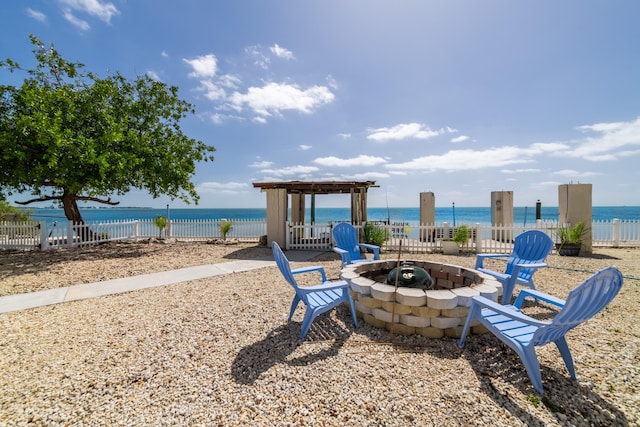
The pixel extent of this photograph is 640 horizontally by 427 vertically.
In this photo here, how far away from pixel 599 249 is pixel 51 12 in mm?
17220

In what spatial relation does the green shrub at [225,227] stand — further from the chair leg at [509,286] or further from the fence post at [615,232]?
the fence post at [615,232]

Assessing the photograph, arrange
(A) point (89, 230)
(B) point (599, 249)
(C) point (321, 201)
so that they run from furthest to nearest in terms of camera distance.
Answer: (C) point (321, 201) < (A) point (89, 230) < (B) point (599, 249)

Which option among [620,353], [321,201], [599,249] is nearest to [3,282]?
[620,353]

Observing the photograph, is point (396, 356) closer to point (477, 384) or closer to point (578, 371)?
point (477, 384)

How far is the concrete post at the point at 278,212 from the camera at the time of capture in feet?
32.2

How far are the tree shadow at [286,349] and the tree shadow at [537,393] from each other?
1.34 m

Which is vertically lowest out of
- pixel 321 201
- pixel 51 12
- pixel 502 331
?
pixel 502 331

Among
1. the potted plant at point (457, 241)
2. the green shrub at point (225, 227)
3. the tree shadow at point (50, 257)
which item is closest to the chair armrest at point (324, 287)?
the potted plant at point (457, 241)

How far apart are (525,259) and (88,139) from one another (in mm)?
12014

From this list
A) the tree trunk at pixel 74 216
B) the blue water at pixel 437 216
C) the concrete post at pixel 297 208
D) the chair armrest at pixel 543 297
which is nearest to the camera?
the chair armrest at pixel 543 297

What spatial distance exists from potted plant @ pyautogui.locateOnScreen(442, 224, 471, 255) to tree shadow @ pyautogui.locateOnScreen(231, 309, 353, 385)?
6619mm

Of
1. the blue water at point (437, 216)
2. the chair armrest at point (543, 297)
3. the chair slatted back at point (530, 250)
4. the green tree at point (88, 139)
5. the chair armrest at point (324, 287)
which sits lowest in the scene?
the blue water at point (437, 216)

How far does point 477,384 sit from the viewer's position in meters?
2.21

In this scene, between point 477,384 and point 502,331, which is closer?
point 477,384
